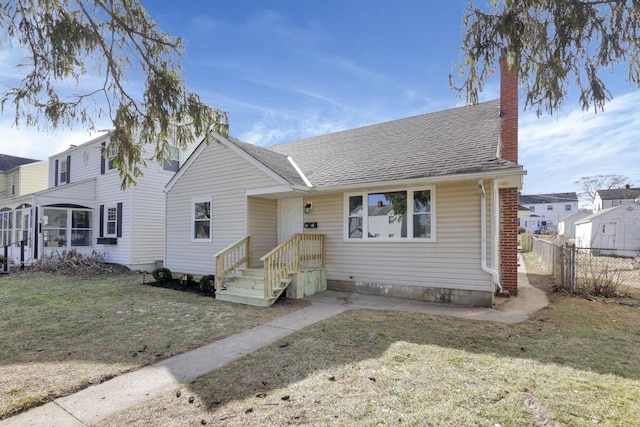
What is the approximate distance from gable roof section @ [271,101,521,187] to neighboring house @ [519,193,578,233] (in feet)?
195

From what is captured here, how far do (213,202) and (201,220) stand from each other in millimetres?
883

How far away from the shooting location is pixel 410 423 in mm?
2828

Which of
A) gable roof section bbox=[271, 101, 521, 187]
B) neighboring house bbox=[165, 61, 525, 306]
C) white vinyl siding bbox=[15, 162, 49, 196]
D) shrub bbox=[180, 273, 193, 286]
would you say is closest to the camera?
neighboring house bbox=[165, 61, 525, 306]

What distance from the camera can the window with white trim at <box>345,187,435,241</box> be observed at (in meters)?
8.17

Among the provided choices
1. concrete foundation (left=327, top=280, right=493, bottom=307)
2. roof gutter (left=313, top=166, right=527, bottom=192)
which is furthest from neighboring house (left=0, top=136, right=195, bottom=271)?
concrete foundation (left=327, top=280, right=493, bottom=307)

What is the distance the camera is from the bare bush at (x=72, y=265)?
12961 mm

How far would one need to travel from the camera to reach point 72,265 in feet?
43.4

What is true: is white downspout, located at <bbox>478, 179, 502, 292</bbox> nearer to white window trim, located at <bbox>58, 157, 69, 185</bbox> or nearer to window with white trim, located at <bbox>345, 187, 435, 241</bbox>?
window with white trim, located at <bbox>345, 187, 435, 241</bbox>

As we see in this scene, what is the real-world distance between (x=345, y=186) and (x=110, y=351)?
6028 millimetres

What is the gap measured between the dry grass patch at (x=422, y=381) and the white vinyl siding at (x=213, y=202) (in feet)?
17.8

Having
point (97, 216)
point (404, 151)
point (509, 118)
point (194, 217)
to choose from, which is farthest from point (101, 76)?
point (97, 216)

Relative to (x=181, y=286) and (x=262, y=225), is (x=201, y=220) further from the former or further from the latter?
(x=262, y=225)

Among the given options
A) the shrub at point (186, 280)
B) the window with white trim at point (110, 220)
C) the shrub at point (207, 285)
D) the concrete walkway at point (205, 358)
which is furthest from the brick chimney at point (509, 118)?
the window with white trim at point (110, 220)

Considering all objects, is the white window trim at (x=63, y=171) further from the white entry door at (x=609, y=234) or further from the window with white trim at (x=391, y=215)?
the white entry door at (x=609, y=234)
